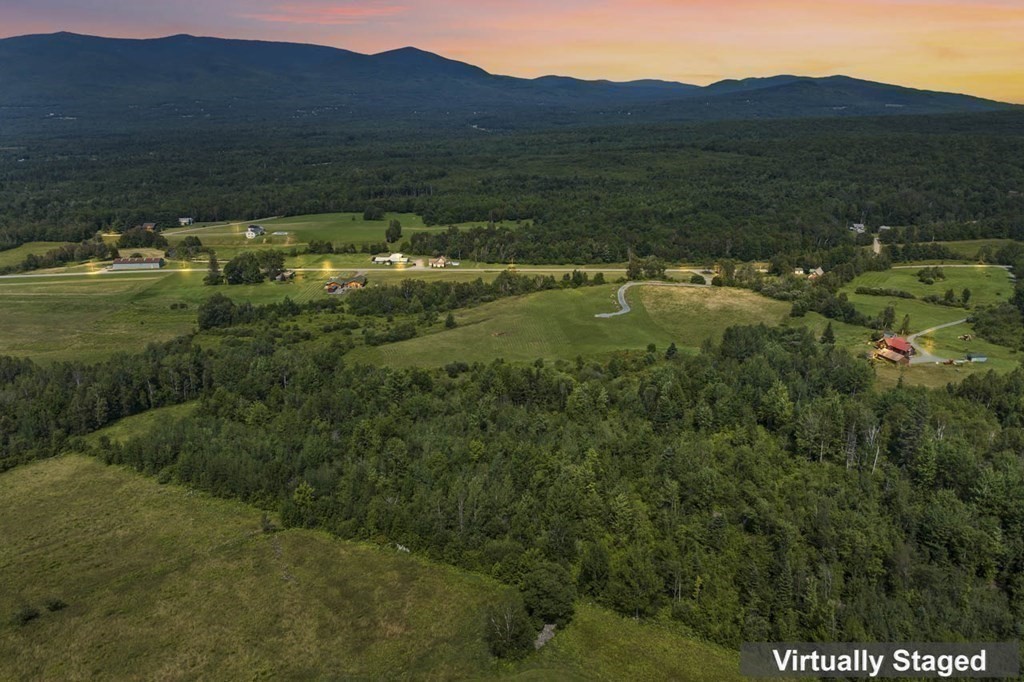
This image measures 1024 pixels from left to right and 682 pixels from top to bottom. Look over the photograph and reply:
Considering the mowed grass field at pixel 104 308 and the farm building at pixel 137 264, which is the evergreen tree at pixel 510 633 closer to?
the mowed grass field at pixel 104 308

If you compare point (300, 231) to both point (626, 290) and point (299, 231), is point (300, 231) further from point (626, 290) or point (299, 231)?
point (626, 290)

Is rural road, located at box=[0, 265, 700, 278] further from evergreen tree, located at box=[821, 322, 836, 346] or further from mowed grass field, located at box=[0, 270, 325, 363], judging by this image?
evergreen tree, located at box=[821, 322, 836, 346]

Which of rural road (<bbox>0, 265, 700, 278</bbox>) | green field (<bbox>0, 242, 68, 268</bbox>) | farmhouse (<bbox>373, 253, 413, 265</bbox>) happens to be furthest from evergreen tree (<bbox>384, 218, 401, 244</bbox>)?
green field (<bbox>0, 242, 68, 268</bbox>)

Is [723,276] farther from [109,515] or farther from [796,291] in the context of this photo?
[109,515]

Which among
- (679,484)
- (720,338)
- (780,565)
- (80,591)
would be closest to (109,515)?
(80,591)

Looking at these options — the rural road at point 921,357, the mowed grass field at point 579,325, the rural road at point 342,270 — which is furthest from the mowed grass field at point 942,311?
the rural road at point 342,270

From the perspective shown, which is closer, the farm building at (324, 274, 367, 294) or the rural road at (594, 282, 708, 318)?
the rural road at (594, 282, 708, 318)
